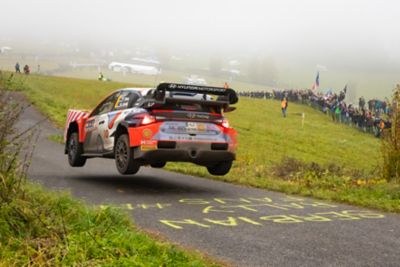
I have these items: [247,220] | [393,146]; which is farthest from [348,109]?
[247,220]

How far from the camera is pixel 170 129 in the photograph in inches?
370

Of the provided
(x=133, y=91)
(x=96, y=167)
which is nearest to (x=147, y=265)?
(x=133, y=91)

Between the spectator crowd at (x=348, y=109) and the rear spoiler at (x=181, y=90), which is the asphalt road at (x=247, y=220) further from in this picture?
the spectator crowd at (x=348, y=109)

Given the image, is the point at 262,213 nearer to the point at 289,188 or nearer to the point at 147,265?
the point at 289,188

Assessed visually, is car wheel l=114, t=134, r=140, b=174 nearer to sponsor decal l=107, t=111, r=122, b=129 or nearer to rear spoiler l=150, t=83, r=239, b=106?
sponsor decal l=107, t=111, r=122, b=129

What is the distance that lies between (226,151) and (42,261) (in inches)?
233

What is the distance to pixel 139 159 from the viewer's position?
9.31 meters

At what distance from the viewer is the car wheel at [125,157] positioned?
9.43m

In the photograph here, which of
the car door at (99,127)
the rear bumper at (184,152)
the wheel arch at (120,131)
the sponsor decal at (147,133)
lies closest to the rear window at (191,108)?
the sponsor decal at (147,133)

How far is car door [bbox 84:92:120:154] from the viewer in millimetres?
10727

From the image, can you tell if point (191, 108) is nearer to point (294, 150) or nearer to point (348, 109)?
point (294, 150)

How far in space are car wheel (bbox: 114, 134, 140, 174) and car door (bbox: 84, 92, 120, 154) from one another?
2.35 ft

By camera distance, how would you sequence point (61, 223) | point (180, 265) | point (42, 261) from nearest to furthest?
point (42, 261)
point (180, 265)
point (61, 223)

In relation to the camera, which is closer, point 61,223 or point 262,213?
point 61,223
